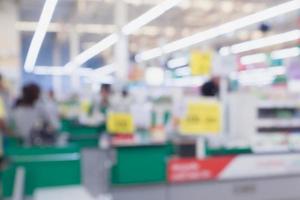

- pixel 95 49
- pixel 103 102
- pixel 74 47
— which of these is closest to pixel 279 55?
pixel 95 49

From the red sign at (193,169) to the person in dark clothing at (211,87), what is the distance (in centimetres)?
90

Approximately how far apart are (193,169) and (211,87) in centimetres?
107

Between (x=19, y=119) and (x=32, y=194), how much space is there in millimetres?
2225

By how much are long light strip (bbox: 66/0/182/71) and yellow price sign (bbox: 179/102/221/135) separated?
3.43 metres

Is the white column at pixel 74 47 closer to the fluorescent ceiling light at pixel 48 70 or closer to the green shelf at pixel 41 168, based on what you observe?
the fluorescent ceiling light at pixel 48 70

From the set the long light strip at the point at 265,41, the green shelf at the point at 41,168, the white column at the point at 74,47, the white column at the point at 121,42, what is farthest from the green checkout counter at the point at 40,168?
the white column at the point at 74,47

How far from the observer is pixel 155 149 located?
3.62m

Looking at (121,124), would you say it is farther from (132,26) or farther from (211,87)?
(132,26)

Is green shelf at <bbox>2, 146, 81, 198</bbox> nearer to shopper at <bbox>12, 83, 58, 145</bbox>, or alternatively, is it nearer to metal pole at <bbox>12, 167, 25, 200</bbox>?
metal pole at <bbox>12, 167, 25, 200</bbox>

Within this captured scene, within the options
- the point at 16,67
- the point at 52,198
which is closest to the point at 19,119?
the point at 52,198

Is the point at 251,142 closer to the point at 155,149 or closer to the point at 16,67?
the point at 155,149

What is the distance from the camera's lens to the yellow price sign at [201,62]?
409cm

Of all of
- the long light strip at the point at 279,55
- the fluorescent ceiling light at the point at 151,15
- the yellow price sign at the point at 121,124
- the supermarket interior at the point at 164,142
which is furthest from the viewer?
the long light strip at the point at 279,55

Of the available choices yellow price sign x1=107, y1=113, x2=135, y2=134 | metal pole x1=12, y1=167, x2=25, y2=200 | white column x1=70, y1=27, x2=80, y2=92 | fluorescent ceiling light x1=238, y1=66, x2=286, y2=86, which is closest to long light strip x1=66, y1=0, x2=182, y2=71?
white column x1=70, y1=27, x2=80, y2=92
